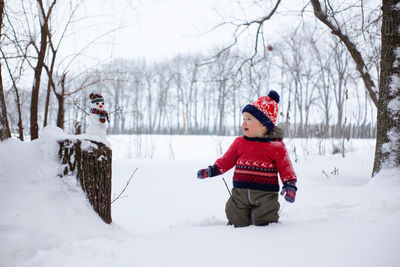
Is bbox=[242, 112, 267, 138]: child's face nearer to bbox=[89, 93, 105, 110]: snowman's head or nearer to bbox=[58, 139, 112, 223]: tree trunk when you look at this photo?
bbox=[58, 139, 112, 223]: tree trunk

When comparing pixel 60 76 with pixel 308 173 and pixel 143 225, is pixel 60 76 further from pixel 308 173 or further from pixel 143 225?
pixel 308 173

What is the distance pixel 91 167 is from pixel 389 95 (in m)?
3.28

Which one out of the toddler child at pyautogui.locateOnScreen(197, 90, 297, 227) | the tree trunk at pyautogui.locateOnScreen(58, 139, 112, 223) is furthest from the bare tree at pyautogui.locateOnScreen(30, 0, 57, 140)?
the toddler child at pyautogui.locateOnScreen(197, 90, 297, 227)

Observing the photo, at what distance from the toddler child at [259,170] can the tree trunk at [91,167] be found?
761 mm

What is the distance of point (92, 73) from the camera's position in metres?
4.23

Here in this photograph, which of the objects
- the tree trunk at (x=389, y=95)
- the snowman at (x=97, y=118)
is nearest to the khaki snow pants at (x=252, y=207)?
the snowman at (x=97, y=118)

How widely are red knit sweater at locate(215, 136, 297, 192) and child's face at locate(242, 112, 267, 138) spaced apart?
5cm

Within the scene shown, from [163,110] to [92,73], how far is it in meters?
24.7

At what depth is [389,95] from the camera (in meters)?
2.86

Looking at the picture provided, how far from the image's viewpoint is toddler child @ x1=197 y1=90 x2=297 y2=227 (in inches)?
70.2

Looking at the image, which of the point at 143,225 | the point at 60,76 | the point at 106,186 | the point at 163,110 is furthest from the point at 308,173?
the point at 163,110

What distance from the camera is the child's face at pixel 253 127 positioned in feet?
6.12

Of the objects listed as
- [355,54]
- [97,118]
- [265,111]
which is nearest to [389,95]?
[355,54]

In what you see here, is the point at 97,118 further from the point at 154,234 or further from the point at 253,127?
the point at 253,127
